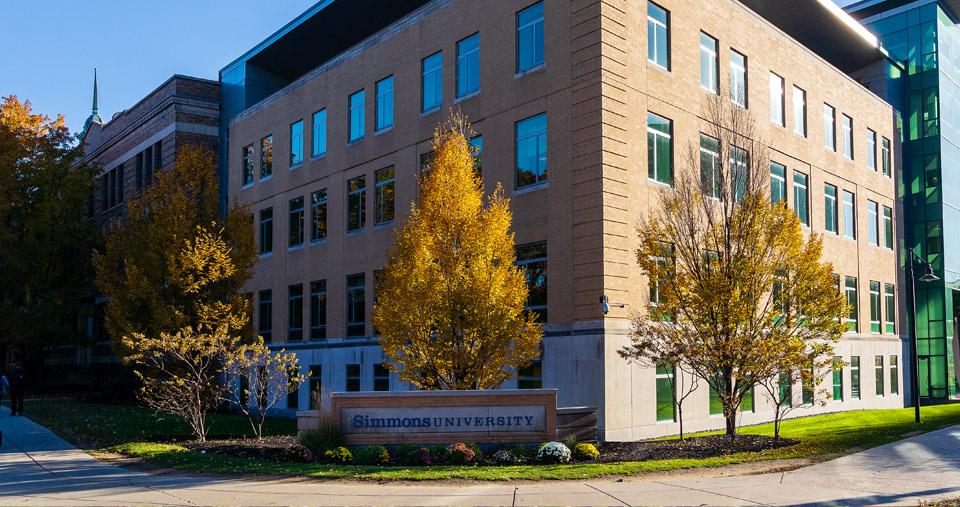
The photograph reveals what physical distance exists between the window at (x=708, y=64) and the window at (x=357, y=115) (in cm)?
1290

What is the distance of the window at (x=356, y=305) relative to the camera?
109ft

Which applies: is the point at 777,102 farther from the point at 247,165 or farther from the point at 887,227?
the point at 247,165

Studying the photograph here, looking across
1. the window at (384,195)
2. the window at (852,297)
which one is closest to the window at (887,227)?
the window at (852,297)

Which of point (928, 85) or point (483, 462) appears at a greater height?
point (928, 85)

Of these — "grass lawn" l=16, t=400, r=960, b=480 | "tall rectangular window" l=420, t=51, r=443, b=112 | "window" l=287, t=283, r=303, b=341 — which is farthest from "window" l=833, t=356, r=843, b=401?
"window" l=287, t=283, r=303, b=341

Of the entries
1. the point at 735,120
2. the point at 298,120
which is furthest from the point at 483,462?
the point at 298,120

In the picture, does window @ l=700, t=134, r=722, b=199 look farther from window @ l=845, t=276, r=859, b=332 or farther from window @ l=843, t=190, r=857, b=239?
window @ l=845, t=276, r=859, b=332

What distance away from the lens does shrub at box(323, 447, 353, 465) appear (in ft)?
58.0

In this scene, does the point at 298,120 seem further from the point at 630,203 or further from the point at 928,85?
the point at 928,85

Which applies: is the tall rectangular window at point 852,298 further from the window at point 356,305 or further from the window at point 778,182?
the window at point 356,305

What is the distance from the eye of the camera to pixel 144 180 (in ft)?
161

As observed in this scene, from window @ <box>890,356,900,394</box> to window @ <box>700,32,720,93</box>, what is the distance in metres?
19.5

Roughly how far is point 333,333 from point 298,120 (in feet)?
32.4

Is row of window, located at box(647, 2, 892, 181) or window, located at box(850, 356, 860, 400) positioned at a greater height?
row of window, located at box(647, 2, 892, 181)
